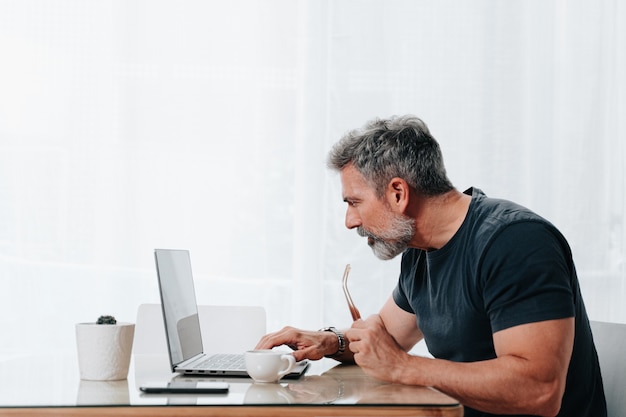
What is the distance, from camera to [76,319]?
2.83 m

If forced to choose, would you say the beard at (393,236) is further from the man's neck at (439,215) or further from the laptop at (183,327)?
the laptop at (183,327)

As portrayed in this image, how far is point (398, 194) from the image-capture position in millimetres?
1624

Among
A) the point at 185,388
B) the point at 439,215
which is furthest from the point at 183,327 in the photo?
the point at 439,215

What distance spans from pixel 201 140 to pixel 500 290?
1691mm

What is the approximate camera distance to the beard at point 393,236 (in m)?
1.63

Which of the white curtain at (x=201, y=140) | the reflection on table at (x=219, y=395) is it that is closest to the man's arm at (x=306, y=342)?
the reflection on table at (x=219, y=395)

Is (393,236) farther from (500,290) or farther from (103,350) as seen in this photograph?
(103,350)

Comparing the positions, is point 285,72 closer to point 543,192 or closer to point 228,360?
point 543,192

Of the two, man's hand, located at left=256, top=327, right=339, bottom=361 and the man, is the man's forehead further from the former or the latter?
man's hand, located at left=256, top=327, right=339, bottom=361

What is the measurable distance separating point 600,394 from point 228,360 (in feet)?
2.50

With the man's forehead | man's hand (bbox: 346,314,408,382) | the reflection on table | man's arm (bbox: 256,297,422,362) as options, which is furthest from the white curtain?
man's hand (bbox: 346,314,408,382)

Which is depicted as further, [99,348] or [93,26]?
[93,26]

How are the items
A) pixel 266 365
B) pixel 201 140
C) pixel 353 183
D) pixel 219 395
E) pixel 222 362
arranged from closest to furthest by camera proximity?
pixel 219 395, pixel 266 365, pixel 222 362, pixel 353 183, pixel 201 140

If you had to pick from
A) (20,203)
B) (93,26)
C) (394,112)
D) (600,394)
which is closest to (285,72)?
(394,112)
